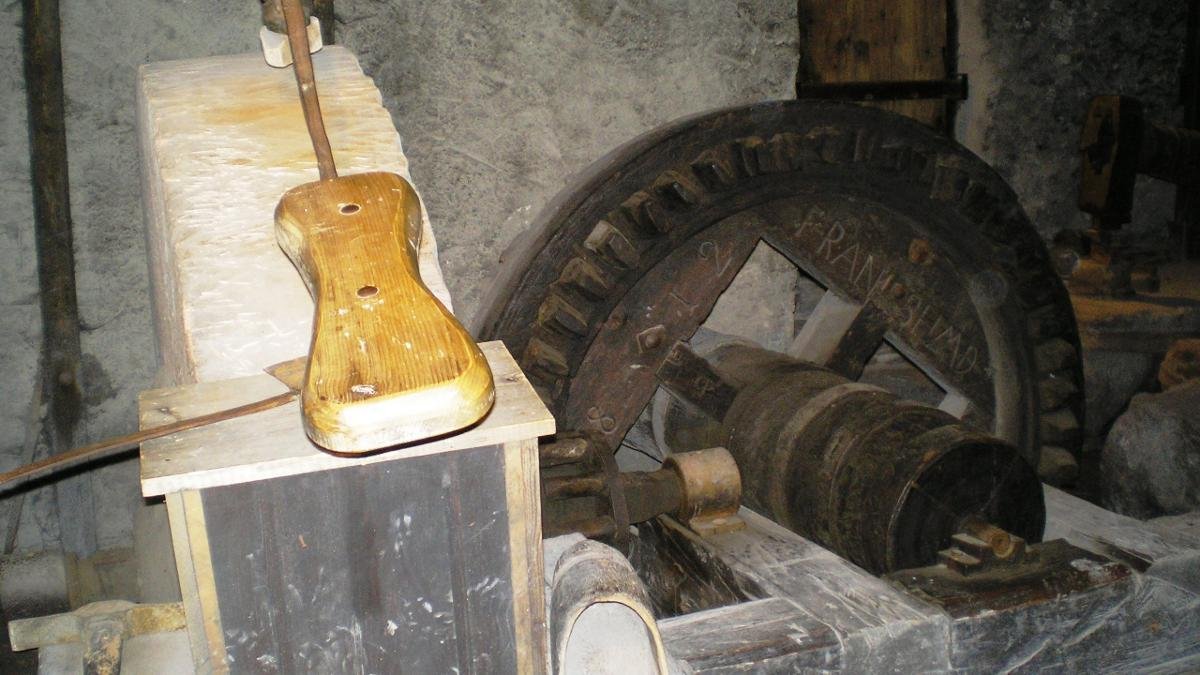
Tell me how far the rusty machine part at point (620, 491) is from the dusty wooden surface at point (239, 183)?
580 millimetres

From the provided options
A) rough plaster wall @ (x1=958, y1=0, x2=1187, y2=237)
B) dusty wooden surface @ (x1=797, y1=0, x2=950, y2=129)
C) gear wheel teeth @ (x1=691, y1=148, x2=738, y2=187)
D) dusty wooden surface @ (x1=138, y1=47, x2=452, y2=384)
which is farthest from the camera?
rough plaster wall @ (x1=958, y1=0, x2=1187, y2=237)

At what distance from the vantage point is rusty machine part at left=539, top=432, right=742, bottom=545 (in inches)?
57.1

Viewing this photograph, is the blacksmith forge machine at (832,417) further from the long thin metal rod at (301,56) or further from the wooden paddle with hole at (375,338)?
the long thin metal rod at (301,56)

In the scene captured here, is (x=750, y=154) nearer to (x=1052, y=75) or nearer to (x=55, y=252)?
(x=55, y=252)

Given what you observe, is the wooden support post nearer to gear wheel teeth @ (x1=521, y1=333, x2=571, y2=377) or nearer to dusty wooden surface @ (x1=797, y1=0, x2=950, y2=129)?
gear wheel teeth @ (x1=521, y1=333, x2=571, y2=377)

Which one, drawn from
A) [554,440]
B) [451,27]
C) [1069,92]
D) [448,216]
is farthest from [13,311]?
[1069,92]

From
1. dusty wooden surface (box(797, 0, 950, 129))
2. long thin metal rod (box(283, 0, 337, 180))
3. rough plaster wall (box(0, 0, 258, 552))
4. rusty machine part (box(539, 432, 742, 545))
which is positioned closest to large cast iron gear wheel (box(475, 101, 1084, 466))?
rusty machine part (box(539, 432, 742, 545))

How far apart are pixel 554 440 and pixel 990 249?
1154 mm

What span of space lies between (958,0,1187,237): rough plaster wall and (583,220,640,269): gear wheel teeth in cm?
211

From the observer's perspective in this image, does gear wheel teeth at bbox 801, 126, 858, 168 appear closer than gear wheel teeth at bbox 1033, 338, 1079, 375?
Yes

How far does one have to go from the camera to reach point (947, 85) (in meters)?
3.23

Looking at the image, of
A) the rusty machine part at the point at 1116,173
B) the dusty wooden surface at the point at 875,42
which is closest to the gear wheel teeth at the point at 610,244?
the dusty wooden surface at the point at 875,42

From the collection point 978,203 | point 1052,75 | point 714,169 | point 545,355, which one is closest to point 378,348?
point 545,355

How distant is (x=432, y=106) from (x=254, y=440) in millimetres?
1528
